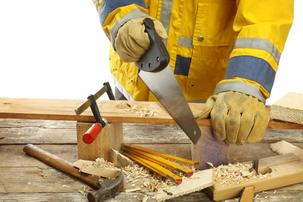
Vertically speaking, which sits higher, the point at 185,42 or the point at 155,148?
the point at 185,42

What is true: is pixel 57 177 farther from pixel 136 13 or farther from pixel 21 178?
pixel 136 13

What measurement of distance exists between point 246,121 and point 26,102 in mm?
728

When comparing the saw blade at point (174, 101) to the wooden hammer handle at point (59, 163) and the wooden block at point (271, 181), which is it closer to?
the wooden block at point (271, 181)

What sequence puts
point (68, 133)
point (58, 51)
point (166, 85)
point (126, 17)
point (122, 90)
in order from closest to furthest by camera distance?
1. point (166, 85)
2. point (126, 17)
3. point (68, 133)
4. point (122, 90)
5. point (58, 51)

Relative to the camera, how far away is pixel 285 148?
5.24 feet

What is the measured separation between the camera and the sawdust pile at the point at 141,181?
1332 mm

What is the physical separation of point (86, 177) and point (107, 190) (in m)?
0.12

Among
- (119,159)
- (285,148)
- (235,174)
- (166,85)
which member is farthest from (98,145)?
(285,148)

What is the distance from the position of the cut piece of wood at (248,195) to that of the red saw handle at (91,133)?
450 millimetres

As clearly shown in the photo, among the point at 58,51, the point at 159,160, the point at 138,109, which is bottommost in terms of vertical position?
the point at 58,51

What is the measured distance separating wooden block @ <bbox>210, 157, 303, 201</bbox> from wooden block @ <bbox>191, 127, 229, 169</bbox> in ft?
0.49

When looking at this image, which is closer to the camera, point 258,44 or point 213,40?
point 258,44

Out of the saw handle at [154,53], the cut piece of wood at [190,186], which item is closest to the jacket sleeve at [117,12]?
the saw handle at [154,53]

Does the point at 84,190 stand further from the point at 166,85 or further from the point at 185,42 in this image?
the point at 185,42
